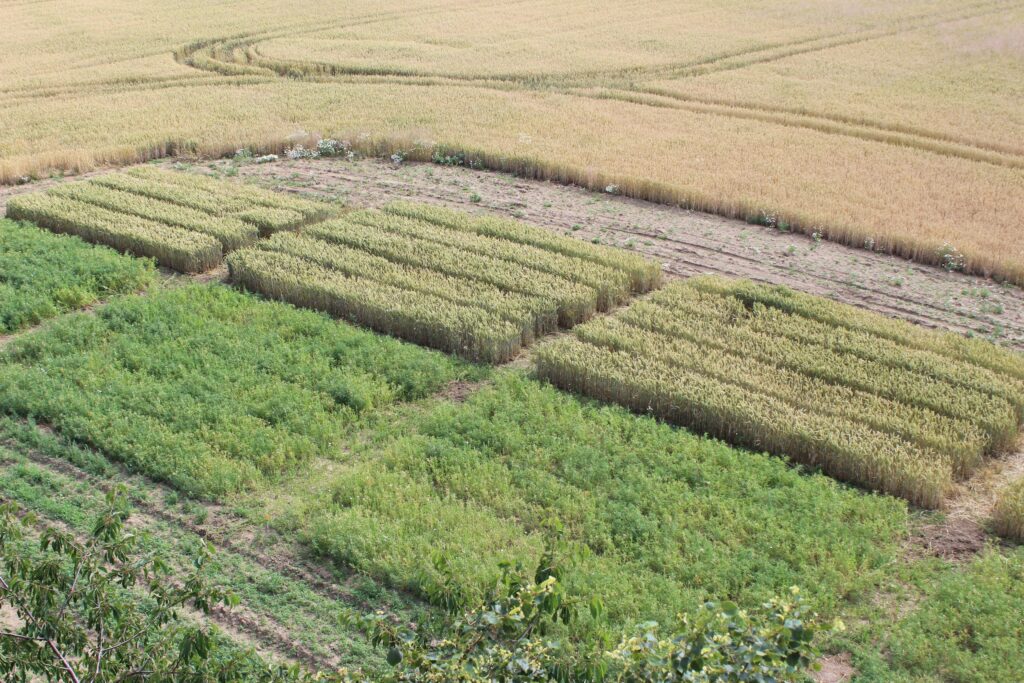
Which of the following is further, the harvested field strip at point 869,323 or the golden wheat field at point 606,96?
the golden wheat field at point 606,96

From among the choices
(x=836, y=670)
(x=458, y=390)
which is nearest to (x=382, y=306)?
(x=458, y=390)

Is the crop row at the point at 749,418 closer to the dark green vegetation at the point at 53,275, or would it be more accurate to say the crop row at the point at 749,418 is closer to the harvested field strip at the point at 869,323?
the harvested field strip at the point at 869,323

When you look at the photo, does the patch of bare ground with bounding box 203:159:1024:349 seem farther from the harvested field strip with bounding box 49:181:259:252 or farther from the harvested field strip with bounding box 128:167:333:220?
the harvested field strip with bounding box 49:181:259:252

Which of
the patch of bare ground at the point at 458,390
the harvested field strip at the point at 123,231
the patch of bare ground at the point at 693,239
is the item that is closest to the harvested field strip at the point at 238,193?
the patch of bare ground at the point at 693,239

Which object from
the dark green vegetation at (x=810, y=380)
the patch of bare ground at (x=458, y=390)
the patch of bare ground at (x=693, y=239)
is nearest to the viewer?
the dark green vegetation at (x=810, y=380)

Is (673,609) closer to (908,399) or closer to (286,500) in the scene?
(286,500)

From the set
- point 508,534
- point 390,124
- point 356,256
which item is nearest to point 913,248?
point 356,256
